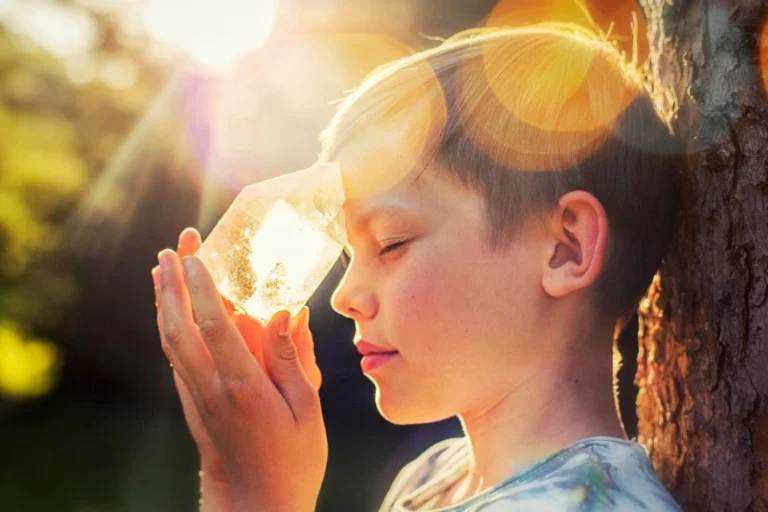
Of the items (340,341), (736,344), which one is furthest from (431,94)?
(340,341)

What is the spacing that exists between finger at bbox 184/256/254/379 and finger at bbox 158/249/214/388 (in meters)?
0.09

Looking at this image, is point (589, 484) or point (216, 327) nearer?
point (589, 484)

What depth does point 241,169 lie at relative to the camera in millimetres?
4875

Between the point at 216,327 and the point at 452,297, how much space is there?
17.6 inches

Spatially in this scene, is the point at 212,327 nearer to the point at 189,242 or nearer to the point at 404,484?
the point at 189,242

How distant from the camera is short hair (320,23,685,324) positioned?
149 centimetres

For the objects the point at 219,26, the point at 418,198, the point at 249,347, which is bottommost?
the point at 249,347

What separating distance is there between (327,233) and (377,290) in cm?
15

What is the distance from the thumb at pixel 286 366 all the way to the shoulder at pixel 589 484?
1.42 feet

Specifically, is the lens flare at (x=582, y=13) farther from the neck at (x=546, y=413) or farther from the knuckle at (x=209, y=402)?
the knuckle at (x=209, y=402)

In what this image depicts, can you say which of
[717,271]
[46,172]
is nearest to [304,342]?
[717,271]

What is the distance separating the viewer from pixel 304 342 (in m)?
1.73

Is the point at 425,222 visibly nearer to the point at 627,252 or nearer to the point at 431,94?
the point at 431,94

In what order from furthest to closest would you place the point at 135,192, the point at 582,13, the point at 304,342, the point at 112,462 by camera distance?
the point at 112,462 → the point at 135,192 → the point at 582,13 → the point at 304,342
